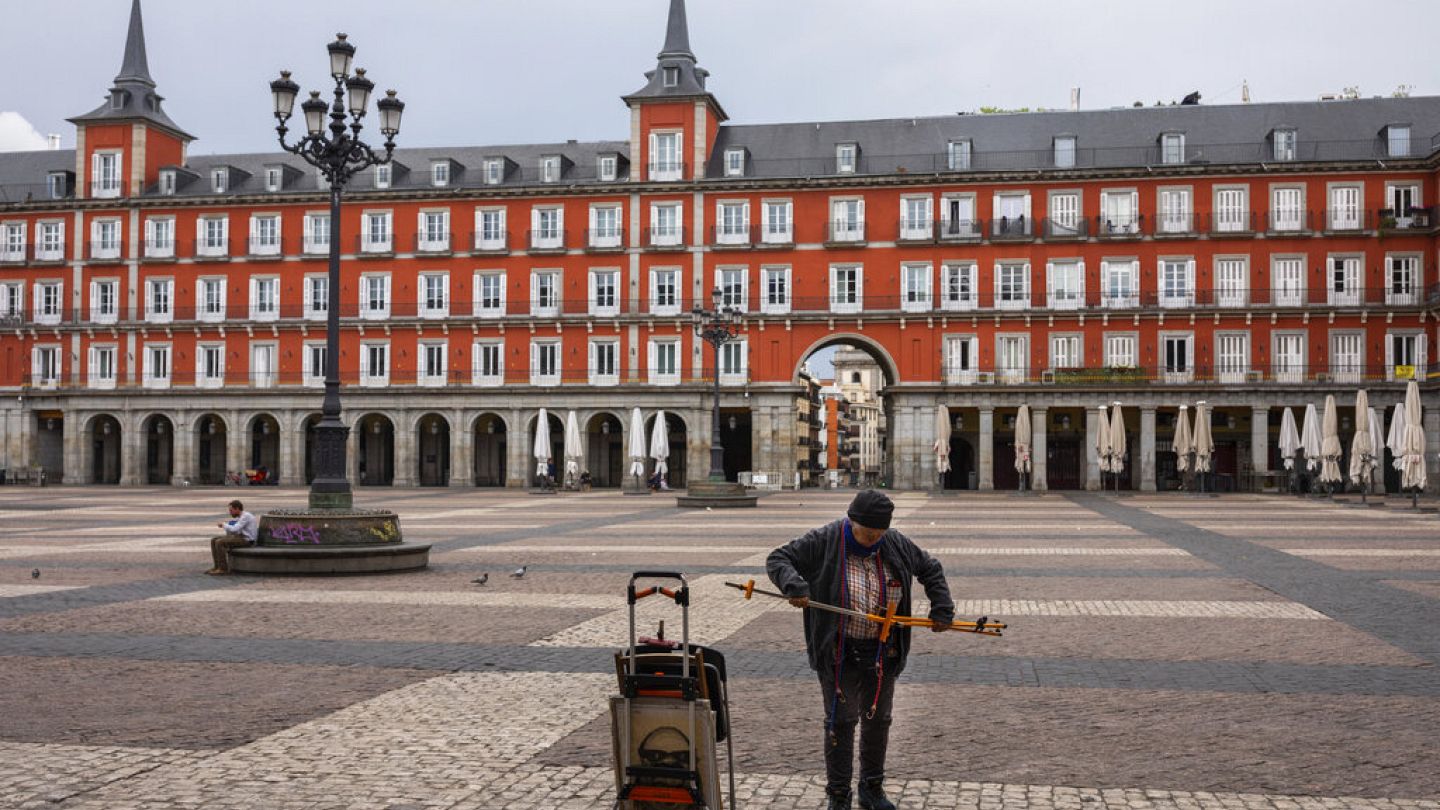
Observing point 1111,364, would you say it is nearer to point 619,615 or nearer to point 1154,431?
point 1154,431

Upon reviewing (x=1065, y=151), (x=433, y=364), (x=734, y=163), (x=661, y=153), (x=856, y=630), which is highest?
(x=661, y=153)

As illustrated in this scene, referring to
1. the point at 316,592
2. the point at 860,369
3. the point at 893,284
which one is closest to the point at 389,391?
the point at 893,284

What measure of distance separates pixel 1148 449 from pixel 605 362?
24.3 meters

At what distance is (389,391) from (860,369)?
92.4 meters

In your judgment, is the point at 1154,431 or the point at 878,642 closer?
the point at 878,642

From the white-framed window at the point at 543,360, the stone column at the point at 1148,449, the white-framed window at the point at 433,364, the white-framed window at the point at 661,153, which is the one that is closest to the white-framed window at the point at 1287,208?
the stone column at the point at 1148,449

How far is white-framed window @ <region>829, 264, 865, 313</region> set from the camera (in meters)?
57.3

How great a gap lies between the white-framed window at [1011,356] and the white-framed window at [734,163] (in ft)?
46.0

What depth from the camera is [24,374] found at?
6381 cm

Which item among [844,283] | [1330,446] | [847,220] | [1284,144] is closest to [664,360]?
[844,283]

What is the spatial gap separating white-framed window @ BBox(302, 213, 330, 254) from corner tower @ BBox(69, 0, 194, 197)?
9.52m

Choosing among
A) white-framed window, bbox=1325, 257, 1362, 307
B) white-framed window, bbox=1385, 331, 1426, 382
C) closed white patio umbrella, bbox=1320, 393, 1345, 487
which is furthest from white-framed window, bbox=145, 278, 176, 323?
white-framed window, bbox=1385, 331, 1426, 382

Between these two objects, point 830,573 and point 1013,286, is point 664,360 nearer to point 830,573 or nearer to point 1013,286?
point 1013,286

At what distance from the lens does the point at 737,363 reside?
57.7m
